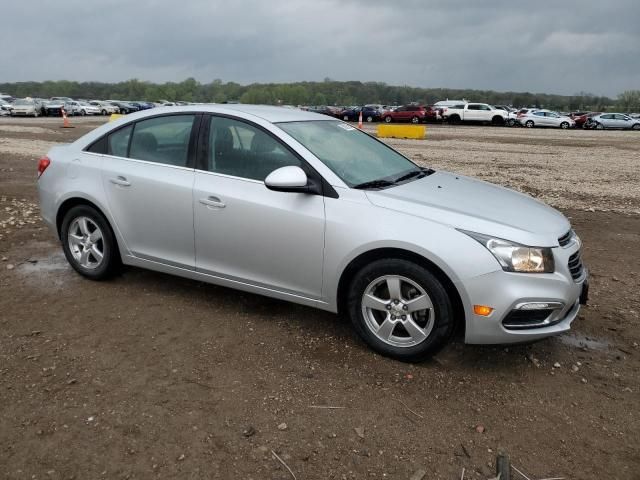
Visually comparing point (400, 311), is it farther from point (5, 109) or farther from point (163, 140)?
point (5, 109)

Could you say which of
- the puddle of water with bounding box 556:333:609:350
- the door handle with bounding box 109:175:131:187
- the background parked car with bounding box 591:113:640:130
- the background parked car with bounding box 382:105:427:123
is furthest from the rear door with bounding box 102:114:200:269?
the background parked car with bounding box 591:113:640:130

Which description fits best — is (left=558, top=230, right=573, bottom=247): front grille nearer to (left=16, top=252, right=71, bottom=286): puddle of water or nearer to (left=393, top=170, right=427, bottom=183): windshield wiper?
(left=393, top=170, right=427, bottom=183): windshield wiper

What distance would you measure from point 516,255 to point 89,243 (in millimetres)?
3560

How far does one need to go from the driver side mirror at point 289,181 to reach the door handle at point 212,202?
0.48 m

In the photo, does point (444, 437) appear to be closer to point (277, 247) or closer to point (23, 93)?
point (277, 247)

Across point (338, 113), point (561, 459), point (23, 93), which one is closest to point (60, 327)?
point (561, 459)

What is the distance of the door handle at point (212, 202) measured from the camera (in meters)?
3.93

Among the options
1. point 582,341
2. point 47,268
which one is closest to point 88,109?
point 47,268

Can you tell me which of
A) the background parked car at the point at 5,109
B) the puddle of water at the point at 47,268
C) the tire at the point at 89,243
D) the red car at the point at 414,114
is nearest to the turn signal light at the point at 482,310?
the tire at the point at 89,243

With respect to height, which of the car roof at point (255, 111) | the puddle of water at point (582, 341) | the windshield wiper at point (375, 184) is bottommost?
the puddle of water at point (582, 341)

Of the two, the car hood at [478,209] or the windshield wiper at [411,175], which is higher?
the windshield wiper at [411,175]

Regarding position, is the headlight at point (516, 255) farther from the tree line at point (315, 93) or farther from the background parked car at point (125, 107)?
the tree line at point (315, 93)

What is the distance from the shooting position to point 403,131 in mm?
24938

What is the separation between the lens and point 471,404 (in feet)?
10.3
